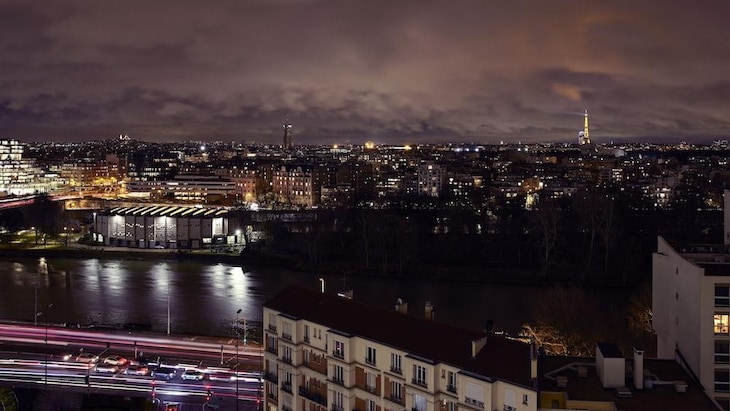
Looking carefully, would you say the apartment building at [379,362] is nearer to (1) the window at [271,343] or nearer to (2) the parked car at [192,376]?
(1) the window at [271,343]

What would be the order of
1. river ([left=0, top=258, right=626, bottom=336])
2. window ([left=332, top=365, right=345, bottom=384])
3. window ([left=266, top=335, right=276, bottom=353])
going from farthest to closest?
river ([left=0, top=258, right=626, bottom=336]) → window ([left=266, top=335, right=276, bottom=353]) → window ([left=332, top=365, right=345, bottom=384])

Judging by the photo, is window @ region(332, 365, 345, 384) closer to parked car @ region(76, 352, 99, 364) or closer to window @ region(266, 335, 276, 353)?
window @ region(266, 335, 276, 353)

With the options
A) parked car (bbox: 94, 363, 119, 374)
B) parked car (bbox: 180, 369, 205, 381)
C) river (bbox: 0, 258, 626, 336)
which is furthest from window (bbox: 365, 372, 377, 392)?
river (bbox: 0, 258, 626, 336)

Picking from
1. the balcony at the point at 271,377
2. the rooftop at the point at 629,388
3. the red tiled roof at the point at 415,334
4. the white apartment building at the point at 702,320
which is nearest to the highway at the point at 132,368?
the balcony at the point at 271,377

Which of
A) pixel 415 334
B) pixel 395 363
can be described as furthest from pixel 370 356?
pixel 415 334

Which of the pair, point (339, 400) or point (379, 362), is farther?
point (339, 400)

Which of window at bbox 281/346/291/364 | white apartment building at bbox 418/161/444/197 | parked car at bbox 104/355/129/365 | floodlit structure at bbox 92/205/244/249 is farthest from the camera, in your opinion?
white apartment building at bbox 418/161/444/197

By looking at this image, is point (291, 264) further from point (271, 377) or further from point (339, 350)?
point (339, 350)
